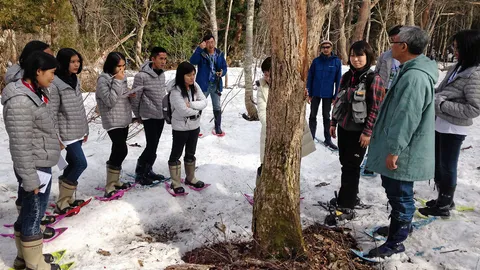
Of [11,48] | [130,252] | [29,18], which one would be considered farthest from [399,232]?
[11,48]

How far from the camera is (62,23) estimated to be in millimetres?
10359

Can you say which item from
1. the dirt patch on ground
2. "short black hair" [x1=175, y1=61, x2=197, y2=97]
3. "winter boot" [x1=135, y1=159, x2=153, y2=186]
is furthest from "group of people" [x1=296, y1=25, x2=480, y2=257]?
"winter boot" [x1=135, y1=159, x2=153, y2=186]

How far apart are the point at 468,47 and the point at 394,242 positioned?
1.99 meters

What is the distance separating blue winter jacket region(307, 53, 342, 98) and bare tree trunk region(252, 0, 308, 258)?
10.5 ft

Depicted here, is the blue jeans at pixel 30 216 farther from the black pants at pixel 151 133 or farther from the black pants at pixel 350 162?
the black pants at pixel 350 162

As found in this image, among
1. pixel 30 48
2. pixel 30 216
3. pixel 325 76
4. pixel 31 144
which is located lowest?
pixel 30 216

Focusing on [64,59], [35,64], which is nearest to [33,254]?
[35,64]

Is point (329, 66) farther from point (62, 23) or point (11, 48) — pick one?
point (11, 48)

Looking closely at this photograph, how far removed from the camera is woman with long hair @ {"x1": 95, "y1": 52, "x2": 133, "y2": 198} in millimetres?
3805

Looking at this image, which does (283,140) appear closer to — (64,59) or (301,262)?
(301,262)

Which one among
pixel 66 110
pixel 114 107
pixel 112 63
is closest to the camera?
pixel 66 110

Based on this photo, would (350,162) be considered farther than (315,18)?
Yes

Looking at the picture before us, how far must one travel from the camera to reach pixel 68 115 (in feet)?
11.4

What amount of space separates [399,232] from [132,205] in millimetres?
2817
